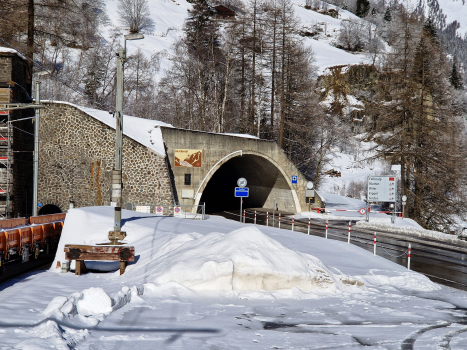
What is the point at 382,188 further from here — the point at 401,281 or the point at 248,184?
the point at 401,281

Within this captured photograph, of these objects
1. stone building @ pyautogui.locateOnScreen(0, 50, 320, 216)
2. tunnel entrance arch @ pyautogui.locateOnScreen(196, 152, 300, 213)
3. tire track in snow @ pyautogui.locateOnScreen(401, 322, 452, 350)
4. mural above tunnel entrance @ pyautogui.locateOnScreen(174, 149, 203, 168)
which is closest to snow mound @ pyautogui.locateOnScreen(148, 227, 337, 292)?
tire track in snow @ pyautogui.locateOnScreen(401, 322, 452, 350)

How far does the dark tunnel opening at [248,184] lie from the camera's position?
3766 centimetres

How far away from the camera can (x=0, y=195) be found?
81.6 ft

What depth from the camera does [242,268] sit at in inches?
368

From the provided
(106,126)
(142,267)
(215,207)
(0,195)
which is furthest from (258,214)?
(142,267)

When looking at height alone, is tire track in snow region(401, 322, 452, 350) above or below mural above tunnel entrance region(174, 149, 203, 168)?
below

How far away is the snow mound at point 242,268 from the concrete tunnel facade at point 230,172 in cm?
1823

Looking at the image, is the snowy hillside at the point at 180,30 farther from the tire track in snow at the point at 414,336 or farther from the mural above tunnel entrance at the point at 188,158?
the tire track in snow at the point at 414,336

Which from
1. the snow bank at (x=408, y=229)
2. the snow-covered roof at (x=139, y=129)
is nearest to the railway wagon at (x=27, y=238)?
the snow-covered roof at (x=139, y=129)

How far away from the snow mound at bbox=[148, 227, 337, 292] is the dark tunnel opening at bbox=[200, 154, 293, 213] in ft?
83.7

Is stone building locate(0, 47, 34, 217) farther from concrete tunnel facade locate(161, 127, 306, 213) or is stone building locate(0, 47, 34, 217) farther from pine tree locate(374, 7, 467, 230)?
pine tree locate(374, 7, 467, 230)

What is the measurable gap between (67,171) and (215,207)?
16203mm

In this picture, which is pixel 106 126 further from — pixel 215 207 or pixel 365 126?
pixel 365 126

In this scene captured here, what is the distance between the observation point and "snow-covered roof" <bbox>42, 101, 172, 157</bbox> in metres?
27.3
